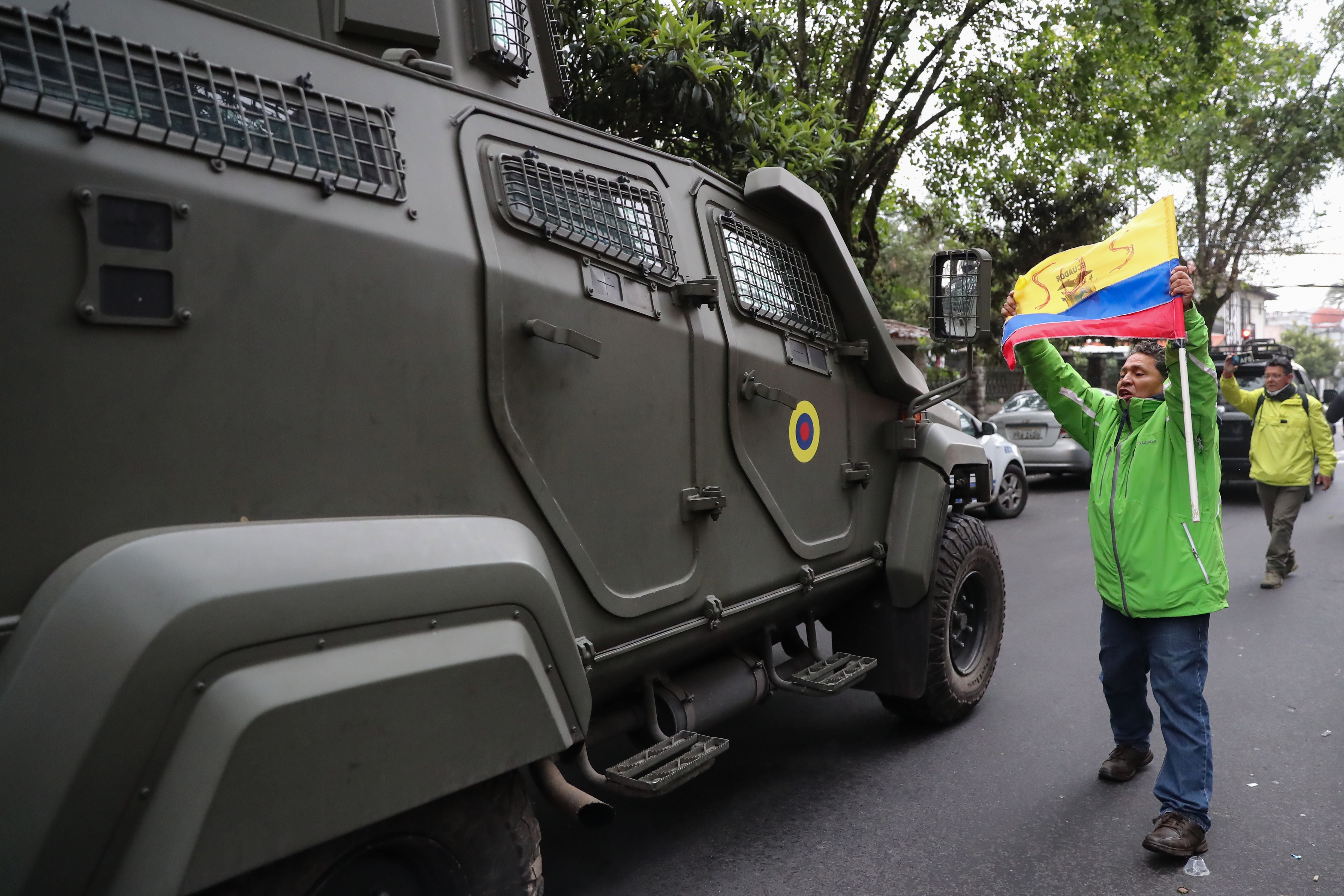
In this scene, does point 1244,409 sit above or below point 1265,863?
above

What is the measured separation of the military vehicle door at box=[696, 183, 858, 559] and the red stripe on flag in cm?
72

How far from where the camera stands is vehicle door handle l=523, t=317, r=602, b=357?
2.62 metres

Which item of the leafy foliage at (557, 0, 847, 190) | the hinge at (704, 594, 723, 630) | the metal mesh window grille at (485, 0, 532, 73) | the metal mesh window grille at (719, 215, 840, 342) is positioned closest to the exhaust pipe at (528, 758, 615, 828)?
the hinge at (704, 594, 723, 630)

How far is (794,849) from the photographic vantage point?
3.75 m

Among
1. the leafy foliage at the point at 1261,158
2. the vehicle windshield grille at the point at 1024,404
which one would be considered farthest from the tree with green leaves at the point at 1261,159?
the vehicle windshield grille at the point at 1024,404

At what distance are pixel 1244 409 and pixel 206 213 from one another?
8.52m

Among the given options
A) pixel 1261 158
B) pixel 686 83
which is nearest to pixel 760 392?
pixel 686 83

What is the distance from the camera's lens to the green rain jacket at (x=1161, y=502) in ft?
12.1

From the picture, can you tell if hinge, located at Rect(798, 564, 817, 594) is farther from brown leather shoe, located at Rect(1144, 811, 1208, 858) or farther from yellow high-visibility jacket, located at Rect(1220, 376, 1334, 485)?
yellow high-visibility jacket, located at Rect(1220, 376, 1334, 485)

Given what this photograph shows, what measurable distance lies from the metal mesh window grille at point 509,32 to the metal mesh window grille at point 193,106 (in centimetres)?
78

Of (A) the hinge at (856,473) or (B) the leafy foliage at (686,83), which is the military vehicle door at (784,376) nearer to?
(A) the hinge at (856,473)

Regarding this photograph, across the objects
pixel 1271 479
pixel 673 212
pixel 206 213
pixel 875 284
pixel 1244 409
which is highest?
pixel 875 284

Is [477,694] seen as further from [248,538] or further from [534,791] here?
[534,791]

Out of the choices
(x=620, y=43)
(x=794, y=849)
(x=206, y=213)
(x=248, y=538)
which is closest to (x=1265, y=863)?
(x=794, y=849)
